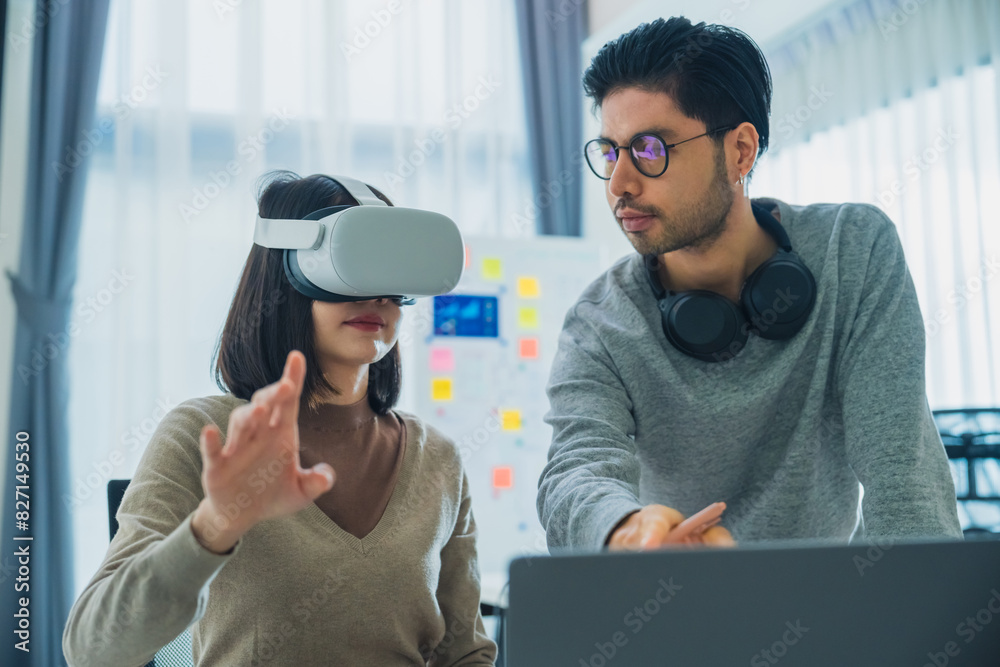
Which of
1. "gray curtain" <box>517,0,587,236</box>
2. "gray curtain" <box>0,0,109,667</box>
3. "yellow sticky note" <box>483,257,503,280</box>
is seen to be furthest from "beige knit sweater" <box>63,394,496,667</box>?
"gray curtain" <box>517,0,587,236</box>

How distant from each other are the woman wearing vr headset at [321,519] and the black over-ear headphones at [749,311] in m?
0.44

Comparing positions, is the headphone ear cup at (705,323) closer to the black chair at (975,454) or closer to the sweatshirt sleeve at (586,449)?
the sweatshirt sleeve at (586,449)

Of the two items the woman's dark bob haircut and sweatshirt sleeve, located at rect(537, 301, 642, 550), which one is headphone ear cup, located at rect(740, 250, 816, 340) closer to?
sweatshirt sleeve, located at rect(537, 301, 642, 550)

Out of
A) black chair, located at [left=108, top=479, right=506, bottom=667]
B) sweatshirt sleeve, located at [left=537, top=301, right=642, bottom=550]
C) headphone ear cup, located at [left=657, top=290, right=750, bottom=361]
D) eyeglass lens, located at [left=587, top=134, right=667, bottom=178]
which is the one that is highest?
eyeglass lens, located at [left=587, top=134, right=667, bottom=178]

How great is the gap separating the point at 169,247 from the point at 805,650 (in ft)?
9.74

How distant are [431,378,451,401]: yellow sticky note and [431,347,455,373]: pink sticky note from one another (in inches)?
1.5

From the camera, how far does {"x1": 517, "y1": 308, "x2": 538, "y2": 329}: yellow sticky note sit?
3.26 meters

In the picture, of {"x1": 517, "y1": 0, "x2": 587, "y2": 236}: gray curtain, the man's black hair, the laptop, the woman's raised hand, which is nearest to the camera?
the laptop

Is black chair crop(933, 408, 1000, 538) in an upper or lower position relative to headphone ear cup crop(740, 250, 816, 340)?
lower

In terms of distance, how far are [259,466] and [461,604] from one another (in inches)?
25.6

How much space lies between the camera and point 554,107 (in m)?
3.71

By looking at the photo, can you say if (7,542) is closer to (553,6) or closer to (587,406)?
(587,406)

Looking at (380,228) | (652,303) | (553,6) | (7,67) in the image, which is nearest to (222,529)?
(380,228)

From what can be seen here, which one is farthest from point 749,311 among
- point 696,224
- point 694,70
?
point 694,70
